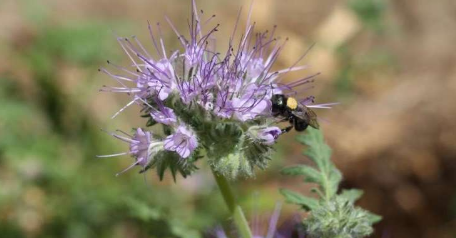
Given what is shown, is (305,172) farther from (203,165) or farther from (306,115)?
(203,165)

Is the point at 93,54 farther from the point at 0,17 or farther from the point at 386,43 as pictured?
the point at 386,43

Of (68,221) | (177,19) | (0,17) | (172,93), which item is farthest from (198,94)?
(0,17)

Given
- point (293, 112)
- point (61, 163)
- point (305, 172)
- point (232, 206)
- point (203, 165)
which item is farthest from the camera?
point (203, 165)

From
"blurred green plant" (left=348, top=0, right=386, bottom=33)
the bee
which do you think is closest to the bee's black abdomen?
the bee

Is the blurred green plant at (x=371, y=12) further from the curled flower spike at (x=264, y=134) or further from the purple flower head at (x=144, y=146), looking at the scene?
the purple flower head at (x=144, y=146)

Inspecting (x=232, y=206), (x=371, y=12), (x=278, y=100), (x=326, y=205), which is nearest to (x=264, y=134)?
(x=278, y=100)

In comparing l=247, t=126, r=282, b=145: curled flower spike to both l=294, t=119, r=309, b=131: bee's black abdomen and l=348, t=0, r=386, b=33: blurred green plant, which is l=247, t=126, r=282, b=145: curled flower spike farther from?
l=348, t=0, r=386, b=33: blurred green plant

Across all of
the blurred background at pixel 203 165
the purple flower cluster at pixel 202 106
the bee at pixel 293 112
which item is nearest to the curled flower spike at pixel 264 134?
the purple flower cluster at pixel 202 106
